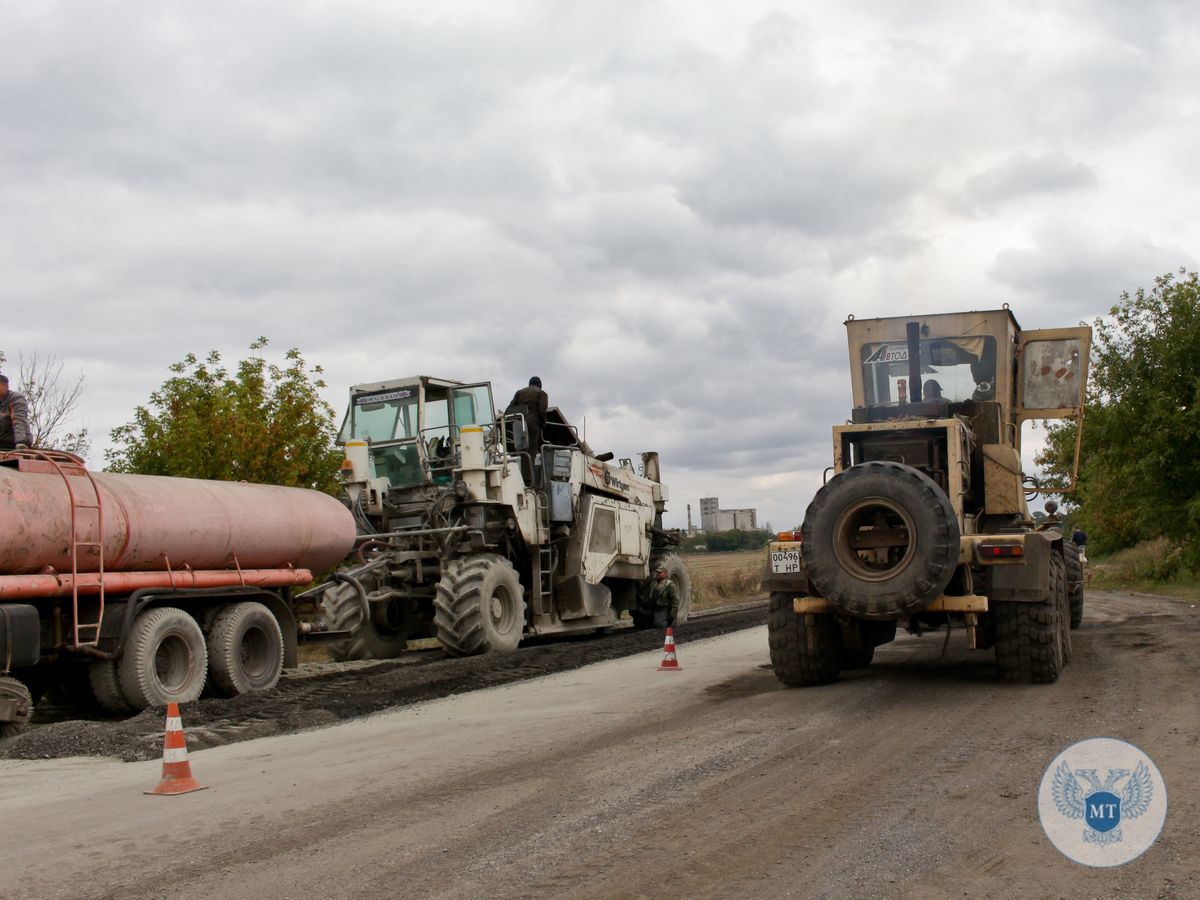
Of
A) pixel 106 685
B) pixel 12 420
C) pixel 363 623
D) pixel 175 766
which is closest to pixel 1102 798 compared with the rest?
pixel 175 766

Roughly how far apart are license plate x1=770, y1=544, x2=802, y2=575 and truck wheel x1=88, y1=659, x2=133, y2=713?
6051mm

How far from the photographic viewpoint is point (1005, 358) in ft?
39.8

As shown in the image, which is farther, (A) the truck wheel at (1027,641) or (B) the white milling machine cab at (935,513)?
(A) the truck wheel at (1027,641)

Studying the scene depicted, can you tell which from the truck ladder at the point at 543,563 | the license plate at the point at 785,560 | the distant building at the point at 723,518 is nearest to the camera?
the license plate at the point at 785,560

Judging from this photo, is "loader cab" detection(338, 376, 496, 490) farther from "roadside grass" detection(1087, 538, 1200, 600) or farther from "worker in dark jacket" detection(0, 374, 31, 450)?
"roadside grass" detection(1087, 538, 1200, 600)

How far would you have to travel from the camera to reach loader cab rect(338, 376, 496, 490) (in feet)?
55.3

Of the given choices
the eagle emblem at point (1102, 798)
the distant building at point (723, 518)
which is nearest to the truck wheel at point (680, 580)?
the eagle emblem at point (1102, 798)

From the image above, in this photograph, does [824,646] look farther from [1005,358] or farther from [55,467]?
[55,467]

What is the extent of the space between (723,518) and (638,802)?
86.8 metres

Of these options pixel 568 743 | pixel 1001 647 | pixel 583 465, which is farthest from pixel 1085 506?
pixel 568 743

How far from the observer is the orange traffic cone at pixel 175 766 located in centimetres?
725

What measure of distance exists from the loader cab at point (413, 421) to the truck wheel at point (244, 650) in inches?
169

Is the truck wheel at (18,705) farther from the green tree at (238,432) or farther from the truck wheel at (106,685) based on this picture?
the green tree at (238,432)

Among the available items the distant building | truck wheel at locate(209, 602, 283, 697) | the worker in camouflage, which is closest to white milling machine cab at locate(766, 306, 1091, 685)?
truck wheel at locate(209, 602, 283, 697)
